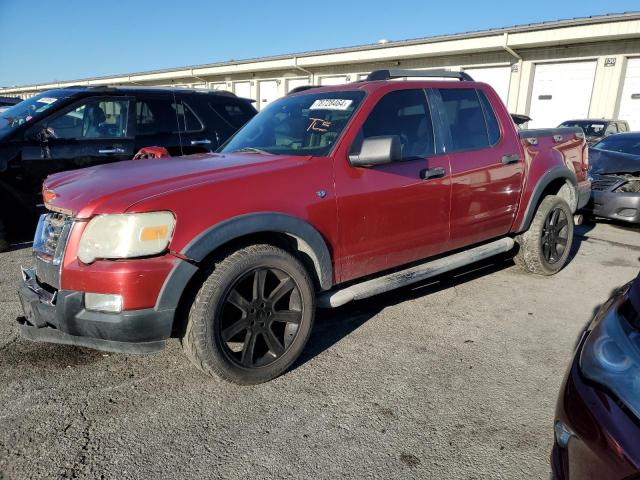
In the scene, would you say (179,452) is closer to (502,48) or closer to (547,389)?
(547,389)

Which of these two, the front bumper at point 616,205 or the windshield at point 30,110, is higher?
the windshield at point 30,110

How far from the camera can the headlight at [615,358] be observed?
1381mm

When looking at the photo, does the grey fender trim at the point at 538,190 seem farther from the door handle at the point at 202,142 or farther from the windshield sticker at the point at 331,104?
the door handle at the point at 202,142

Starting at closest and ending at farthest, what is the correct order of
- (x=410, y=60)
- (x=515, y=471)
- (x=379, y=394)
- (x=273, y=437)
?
1. (x=515, y=471)
2. (x=273, y=437)
3. (x=379, y=394)
4. (x=410, y=60)

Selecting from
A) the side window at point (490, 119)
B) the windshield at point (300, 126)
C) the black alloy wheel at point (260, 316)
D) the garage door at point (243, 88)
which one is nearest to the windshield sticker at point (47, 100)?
the windshield at point (300, 126)

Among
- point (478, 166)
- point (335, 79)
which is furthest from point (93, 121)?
point (335, 79)

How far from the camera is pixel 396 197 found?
3.36 m

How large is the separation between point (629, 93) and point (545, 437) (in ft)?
56.9

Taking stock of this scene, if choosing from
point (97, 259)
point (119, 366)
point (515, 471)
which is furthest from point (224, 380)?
point (515, 471)

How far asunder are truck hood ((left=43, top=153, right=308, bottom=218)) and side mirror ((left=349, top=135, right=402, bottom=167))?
41 centimetres

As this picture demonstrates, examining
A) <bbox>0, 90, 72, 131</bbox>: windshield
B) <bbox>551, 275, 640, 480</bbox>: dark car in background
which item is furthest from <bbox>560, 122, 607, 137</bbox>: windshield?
<bbox>551, 275, 640, 480</bbox>: dark car in background

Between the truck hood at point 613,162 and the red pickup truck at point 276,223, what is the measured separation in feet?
12.8

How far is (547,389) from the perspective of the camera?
2.88 meters

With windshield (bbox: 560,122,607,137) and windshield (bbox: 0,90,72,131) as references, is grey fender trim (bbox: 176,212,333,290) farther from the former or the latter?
windshield (bbox: 560,122,607,137)
